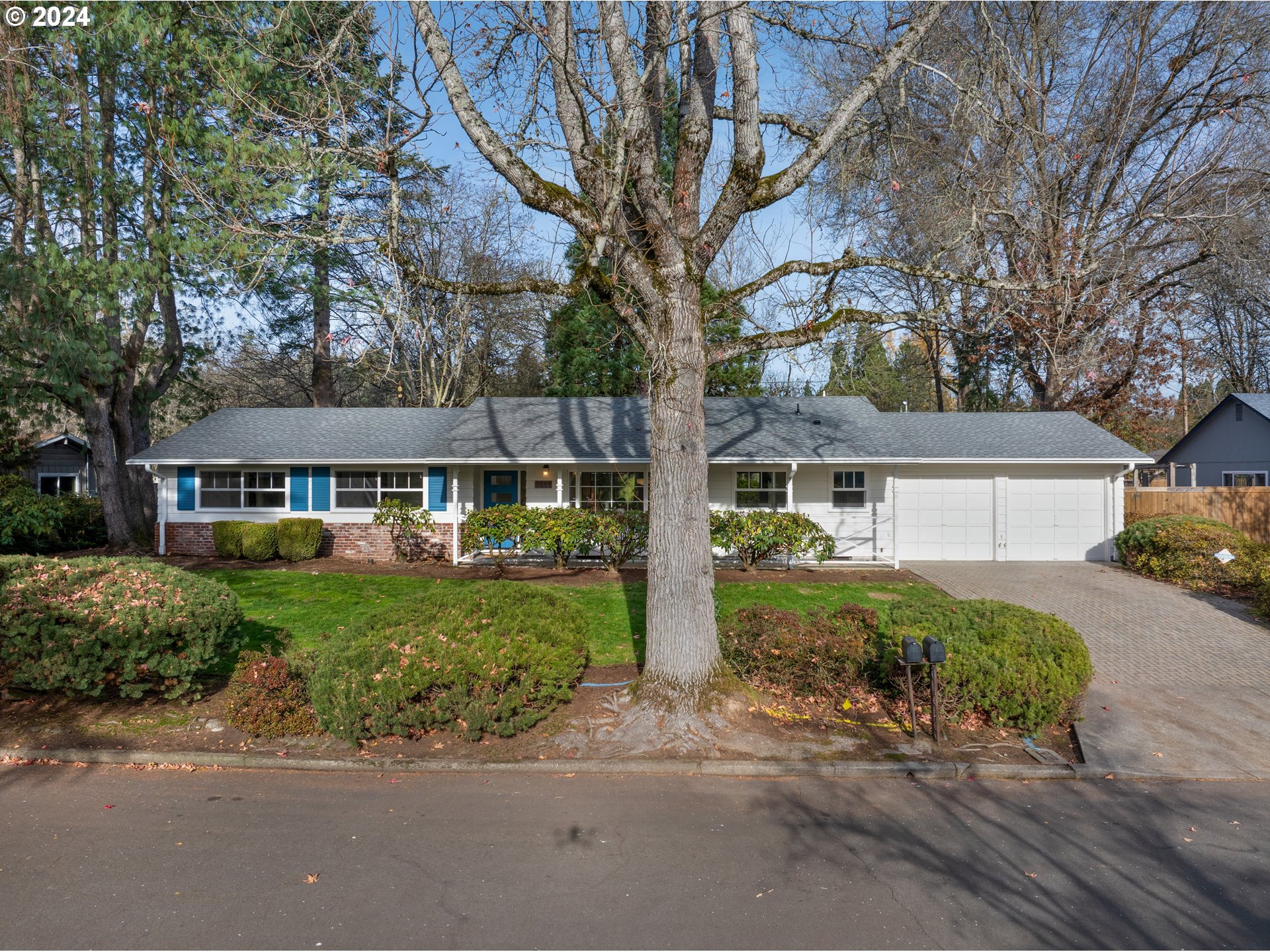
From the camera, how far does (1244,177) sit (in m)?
18.1

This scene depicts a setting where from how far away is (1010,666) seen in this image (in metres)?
6.08

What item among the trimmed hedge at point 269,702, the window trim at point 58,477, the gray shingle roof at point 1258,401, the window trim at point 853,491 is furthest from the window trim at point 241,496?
the gray shingle roof at point 1258,401

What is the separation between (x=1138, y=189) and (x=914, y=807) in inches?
894

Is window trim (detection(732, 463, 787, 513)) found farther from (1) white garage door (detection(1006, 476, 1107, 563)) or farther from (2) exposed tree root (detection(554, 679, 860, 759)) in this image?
(2) exposed tree root (detection(554, 679, 860, 759))

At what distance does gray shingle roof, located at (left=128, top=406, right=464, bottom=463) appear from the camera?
16234 mm

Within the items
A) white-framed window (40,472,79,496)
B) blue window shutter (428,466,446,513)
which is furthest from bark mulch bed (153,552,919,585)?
white-framed window (40,472,79,496)

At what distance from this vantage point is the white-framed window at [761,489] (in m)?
16.3

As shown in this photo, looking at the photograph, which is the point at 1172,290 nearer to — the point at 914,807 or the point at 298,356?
the point at 914,807

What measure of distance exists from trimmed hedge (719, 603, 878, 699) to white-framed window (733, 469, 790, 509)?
8.66m

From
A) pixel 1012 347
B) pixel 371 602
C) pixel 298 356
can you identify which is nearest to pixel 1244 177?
pixel 1012 347

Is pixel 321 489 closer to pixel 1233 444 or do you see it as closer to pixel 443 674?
pixel 443 674

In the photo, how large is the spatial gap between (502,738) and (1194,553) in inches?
561

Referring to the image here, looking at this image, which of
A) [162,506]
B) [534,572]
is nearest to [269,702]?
[534,572]

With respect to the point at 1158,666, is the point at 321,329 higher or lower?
higher
